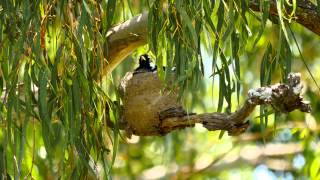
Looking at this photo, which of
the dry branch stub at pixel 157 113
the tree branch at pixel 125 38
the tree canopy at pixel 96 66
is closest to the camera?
the tree canopy at pixel 96 66

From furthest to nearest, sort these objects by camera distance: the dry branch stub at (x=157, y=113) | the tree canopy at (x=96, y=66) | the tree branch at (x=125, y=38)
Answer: the tree branch at (x=125, y=38), the dry branch stub at (x=157, y=113), the tree canopy at (x=96, y=66)

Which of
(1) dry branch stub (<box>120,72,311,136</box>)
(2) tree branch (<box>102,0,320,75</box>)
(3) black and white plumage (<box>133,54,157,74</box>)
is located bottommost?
(1) dry branch stub (<box>120,72,311,136</box>)

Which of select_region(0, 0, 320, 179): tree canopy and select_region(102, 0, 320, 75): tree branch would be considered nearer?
select_region(0, 0, 320, 179): tree canopy

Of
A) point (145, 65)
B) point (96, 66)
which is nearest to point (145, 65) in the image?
point (145, 65)

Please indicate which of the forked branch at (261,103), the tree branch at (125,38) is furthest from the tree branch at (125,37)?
the forked branch at (261,103)

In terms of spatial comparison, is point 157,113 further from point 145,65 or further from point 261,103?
point 261,103

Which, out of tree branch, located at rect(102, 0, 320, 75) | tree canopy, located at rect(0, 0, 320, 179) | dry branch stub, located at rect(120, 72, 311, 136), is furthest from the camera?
tree branch, located at rect(102, 0, 320, 75)

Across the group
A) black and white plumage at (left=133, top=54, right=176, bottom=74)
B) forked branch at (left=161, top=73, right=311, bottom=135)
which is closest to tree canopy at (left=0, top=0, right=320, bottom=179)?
forked branch at (left=161, top=73, right=311, bottom=135)

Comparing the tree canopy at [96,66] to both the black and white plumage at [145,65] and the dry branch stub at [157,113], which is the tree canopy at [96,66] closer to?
the dry branch stub at [157,113]

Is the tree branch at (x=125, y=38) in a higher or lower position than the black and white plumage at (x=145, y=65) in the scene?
higher

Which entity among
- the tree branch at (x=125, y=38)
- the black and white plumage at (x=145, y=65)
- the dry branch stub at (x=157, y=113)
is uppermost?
the tree branch at (x=125, y=38)

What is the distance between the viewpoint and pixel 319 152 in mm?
4090

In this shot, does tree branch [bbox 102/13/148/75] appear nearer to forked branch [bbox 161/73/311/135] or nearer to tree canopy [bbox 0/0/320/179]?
tree canopy [bbox 0/0/320/179]

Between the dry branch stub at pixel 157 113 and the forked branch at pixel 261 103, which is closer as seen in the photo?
the forked branch at pixel 261 103
